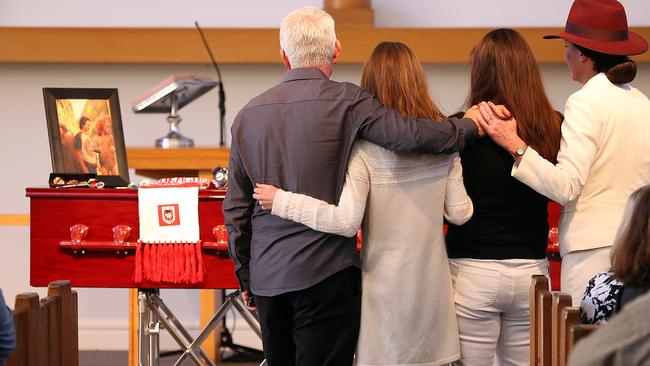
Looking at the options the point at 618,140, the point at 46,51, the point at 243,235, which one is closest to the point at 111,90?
the point at 243,235

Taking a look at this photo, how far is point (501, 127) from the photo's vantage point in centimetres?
271

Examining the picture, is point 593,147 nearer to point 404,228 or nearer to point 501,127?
point 501,127

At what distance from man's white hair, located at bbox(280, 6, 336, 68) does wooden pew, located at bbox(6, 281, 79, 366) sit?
84cm

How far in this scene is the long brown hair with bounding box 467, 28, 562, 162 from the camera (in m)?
2.77

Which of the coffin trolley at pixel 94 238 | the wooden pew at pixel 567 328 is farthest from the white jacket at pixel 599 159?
the coffin trolley at pixel 94 238

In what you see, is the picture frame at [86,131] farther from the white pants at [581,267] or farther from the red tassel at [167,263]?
the white pants at [581,267]

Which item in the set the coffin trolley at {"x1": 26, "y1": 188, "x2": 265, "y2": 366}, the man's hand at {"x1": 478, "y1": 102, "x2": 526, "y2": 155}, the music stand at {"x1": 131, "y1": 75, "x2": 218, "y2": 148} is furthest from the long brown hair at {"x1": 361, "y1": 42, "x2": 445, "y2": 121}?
the music stand at {"x1": 131, "y1": 75, "x2": 218, "y2": 148}

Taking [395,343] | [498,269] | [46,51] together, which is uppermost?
[46,51]

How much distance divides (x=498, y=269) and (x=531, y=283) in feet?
0.29

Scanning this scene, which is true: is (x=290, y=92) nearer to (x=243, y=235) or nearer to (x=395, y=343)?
(x=243, y=235)

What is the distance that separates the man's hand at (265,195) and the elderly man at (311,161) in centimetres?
4

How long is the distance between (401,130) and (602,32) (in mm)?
613

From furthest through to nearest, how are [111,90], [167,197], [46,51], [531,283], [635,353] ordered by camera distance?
[46,51], [111,90], [167,197], [531,283], [635,353]

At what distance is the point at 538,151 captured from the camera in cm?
280
